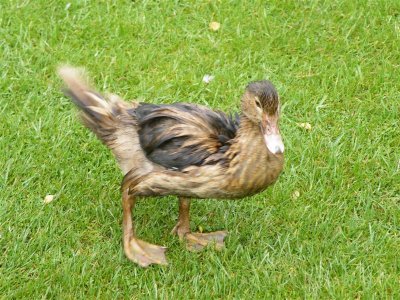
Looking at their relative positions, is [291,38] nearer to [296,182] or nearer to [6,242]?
[296,182]

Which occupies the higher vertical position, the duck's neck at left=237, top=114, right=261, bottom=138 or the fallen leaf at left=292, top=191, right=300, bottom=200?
the duck's neck at left=237, top=114, right=261, bottom=138

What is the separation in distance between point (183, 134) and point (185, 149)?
93mm

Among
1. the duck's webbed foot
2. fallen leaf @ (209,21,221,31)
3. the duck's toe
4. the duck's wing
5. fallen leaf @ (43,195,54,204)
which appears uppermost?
the duck's wing

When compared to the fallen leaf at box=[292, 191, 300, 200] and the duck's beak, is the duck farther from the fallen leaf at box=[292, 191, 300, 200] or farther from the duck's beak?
the fallen leaf at box=[292, 191, 300, 200]

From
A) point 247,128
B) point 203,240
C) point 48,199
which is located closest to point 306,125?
point 203,240

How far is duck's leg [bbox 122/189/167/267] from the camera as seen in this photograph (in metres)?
4.81

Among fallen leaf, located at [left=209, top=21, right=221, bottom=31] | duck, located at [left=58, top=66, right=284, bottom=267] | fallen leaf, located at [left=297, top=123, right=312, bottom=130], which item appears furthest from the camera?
fallen leaf, located at [left=209, top=21, right=221, bottom=31]

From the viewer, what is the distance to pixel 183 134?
15.2 feet

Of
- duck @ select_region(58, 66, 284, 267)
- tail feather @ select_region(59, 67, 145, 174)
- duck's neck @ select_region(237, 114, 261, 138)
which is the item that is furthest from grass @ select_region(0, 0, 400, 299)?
duck's neck @ select_region(237, 114, 261, 138)

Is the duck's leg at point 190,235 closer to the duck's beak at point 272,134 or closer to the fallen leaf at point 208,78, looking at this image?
the duck's beak at point 272,134

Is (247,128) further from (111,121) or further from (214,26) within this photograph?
(214,26)

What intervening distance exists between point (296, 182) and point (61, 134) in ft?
5.92

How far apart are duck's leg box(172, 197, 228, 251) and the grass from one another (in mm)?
72

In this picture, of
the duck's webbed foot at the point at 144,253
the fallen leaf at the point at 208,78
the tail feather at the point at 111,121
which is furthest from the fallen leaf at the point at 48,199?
the fallen leaf at the point at 208,78
